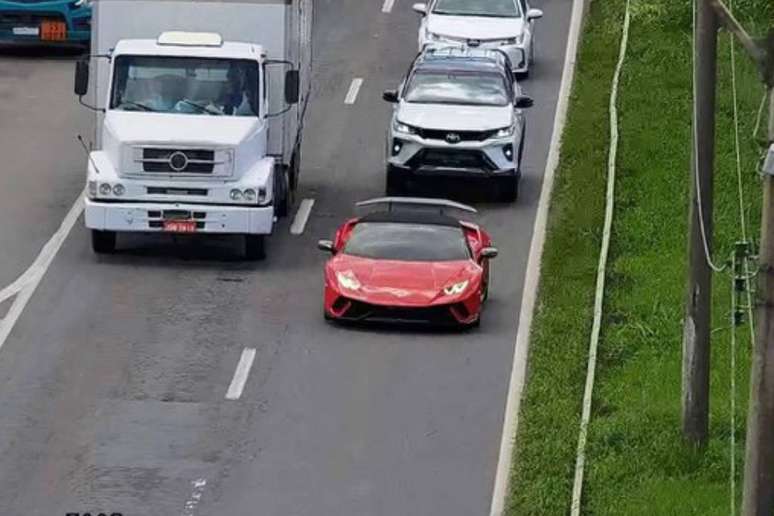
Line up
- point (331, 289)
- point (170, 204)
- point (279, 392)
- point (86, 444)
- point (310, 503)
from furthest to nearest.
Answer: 1. point (170, 204)
2. point (331, 289)
3. point (279, 392)
4. point (86, 444)
5. point (310, 503)

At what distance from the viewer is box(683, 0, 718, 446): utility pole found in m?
23.8

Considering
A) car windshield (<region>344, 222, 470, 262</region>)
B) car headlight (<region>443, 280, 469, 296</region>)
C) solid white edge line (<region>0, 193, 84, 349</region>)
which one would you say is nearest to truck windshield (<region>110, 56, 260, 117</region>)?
solid white edge line (<region>0, 193, 84, 349</region>)

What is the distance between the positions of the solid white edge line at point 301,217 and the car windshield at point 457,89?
2.22 metres

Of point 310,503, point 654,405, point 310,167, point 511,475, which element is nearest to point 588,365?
point 654,405

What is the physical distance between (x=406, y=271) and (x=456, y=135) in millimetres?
6513

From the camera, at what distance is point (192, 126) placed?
105ft

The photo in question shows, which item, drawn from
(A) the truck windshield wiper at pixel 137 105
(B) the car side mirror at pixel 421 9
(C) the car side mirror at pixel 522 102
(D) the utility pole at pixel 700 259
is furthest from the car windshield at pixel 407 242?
(B) the car side mirror at pixel 421 9

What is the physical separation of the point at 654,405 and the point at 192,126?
8.37 metres

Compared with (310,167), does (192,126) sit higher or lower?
higher

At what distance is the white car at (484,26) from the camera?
43719mm

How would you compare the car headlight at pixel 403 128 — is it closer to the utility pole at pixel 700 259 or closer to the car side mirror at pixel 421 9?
the car side mirror at pixel 421 9

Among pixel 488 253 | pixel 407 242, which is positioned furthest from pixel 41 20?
pixel 488 253

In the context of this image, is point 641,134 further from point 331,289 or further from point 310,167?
point 331,289

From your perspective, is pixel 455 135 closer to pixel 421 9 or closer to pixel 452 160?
pixel 452 160
